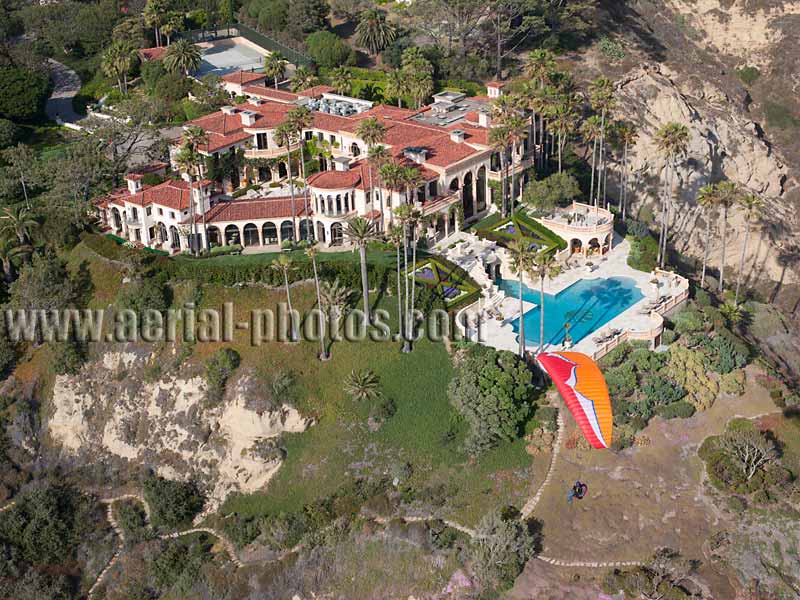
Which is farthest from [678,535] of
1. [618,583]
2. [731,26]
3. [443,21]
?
[731,26]

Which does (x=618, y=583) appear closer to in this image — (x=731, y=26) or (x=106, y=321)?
(x=106, y=321)

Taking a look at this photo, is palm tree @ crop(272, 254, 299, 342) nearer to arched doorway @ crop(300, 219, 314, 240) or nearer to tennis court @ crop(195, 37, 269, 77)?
arched doorway @ crop(300, 219, 314, 240)

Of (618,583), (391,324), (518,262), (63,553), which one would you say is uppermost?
(518,262)

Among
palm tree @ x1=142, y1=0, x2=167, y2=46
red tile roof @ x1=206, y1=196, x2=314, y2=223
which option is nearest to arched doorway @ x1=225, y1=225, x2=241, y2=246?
red tile roof @ x1=206, y1=196, x2=314, y2=223

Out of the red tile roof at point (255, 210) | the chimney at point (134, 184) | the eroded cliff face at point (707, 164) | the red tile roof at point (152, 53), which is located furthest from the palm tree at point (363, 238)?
the red tile roof at point (152, 53)

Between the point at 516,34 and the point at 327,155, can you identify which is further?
the point at 516,34

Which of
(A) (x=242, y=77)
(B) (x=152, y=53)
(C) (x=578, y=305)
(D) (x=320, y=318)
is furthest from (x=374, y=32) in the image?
(D) (x=320, y=318)

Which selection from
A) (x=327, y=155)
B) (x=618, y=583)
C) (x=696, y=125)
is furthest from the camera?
(x=696, y=125)
